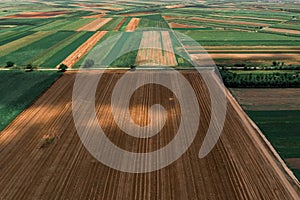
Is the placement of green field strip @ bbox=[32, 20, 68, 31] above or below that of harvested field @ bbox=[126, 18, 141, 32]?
below

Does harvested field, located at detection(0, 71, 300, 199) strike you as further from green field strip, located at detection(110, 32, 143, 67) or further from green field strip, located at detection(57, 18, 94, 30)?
green field strip, located at detection(57, 18, 94, 30)

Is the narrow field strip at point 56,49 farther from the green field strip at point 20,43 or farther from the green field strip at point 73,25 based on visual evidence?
the green field strip at point 73,25

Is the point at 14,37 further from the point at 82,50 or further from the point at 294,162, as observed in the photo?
the point at 294,162

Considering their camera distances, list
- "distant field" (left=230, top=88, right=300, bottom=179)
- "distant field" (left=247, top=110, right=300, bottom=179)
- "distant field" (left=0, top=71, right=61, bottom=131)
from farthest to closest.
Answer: "distant field" (left=0, top=71, right=61, bottom=131) → "distant field" (left=230, top=88, right=300, bottom=179) → "distant field" (left=247, top=110, right=300, bottom=179)

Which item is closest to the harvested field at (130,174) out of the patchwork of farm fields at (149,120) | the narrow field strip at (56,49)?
the patchwork of farm fields at (149,120)

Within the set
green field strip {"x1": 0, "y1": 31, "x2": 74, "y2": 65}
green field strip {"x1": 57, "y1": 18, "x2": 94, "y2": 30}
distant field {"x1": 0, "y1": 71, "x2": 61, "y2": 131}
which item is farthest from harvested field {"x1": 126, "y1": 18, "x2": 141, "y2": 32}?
distant field {"x1": 0, "y1": 71, "x2": 61, "y2": 131}

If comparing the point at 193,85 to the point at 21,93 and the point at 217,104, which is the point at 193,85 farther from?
the point at 21,93

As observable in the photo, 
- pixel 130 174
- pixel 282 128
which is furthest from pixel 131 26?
pixel 130 174

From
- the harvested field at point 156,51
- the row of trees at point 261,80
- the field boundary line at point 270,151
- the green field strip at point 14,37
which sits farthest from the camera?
the green field strip at point 14,37
